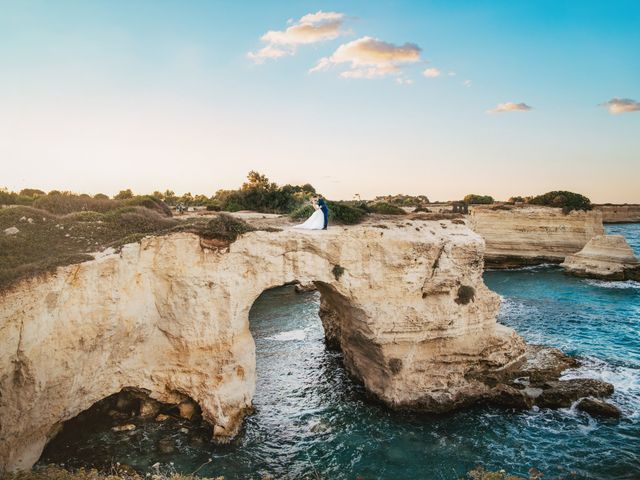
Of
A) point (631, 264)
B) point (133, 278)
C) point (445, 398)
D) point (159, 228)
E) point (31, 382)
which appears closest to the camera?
point (31, 382)

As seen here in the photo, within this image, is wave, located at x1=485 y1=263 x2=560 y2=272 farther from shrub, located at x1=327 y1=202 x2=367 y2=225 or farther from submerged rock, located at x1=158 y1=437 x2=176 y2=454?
submerged rock, located at x1=158 y1=437 x2=176 y2=454

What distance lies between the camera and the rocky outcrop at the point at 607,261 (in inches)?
1500

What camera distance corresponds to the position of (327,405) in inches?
604

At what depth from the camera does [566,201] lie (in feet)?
158

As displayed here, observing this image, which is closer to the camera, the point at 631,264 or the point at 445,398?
the point at 445,398

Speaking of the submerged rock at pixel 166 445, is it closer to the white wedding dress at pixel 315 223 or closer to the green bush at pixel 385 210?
the white wedding dress at pixel 315 223

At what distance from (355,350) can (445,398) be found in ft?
12.5

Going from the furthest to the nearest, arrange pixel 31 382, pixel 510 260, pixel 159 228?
pixel 510 260, pixel 159 228, pixel 31 382

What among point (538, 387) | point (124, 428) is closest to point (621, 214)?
point (538, 387)

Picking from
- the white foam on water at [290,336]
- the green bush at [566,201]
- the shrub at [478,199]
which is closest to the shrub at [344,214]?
the white foam on water at [290,336]

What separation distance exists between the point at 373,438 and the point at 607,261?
3676 cm

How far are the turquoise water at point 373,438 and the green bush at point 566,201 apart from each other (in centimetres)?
3094

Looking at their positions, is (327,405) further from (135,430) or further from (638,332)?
(638,332)

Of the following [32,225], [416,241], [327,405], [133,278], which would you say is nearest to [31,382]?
[133,278]
